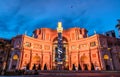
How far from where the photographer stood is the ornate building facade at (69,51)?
46406mm

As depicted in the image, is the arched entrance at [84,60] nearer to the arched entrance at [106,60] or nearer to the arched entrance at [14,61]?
the arched entrance at [106,60]

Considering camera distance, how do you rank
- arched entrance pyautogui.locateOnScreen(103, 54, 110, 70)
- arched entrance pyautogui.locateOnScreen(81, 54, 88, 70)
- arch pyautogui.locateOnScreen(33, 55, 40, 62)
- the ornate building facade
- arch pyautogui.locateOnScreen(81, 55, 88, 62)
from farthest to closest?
arch pyautogui.locateOnScreen(33, 55, 40, 62) < arch pyautogui.locateOnScreen(81, 55, 88, 62) < arched entrance pyautogui.locateOnScreen(81, 54, 88, 70) < the ornate building facade < arched entrance pyautogui.locateOnScreen(103, 54, 110, 70)

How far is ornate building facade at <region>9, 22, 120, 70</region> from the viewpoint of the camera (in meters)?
46.4

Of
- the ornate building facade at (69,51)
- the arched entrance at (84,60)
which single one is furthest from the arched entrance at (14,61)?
the arched entrance at (84,60)

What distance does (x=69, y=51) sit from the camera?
56.8 meters

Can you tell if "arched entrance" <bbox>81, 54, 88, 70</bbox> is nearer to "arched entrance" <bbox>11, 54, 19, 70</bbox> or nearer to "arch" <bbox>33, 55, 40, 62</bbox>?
"arch" <bbox>33, 55, 40, 62</bbox>

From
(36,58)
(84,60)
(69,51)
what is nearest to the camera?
(84,60)

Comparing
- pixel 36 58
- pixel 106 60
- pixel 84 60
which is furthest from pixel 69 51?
pixel 106 60

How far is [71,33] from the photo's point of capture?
6016 cm

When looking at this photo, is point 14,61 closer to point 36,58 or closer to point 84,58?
point 36,58

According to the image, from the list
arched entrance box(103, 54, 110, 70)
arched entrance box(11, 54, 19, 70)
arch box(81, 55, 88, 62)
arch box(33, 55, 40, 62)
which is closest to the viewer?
arched entrance box(11, 54, 19, 70)

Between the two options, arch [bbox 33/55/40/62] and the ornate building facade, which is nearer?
the ornate building facade

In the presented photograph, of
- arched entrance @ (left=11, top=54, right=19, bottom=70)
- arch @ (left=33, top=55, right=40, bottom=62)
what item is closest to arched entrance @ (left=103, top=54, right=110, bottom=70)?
arch @ (left=33, top=55, right=40, bottom=62)

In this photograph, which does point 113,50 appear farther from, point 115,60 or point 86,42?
point 86,42
